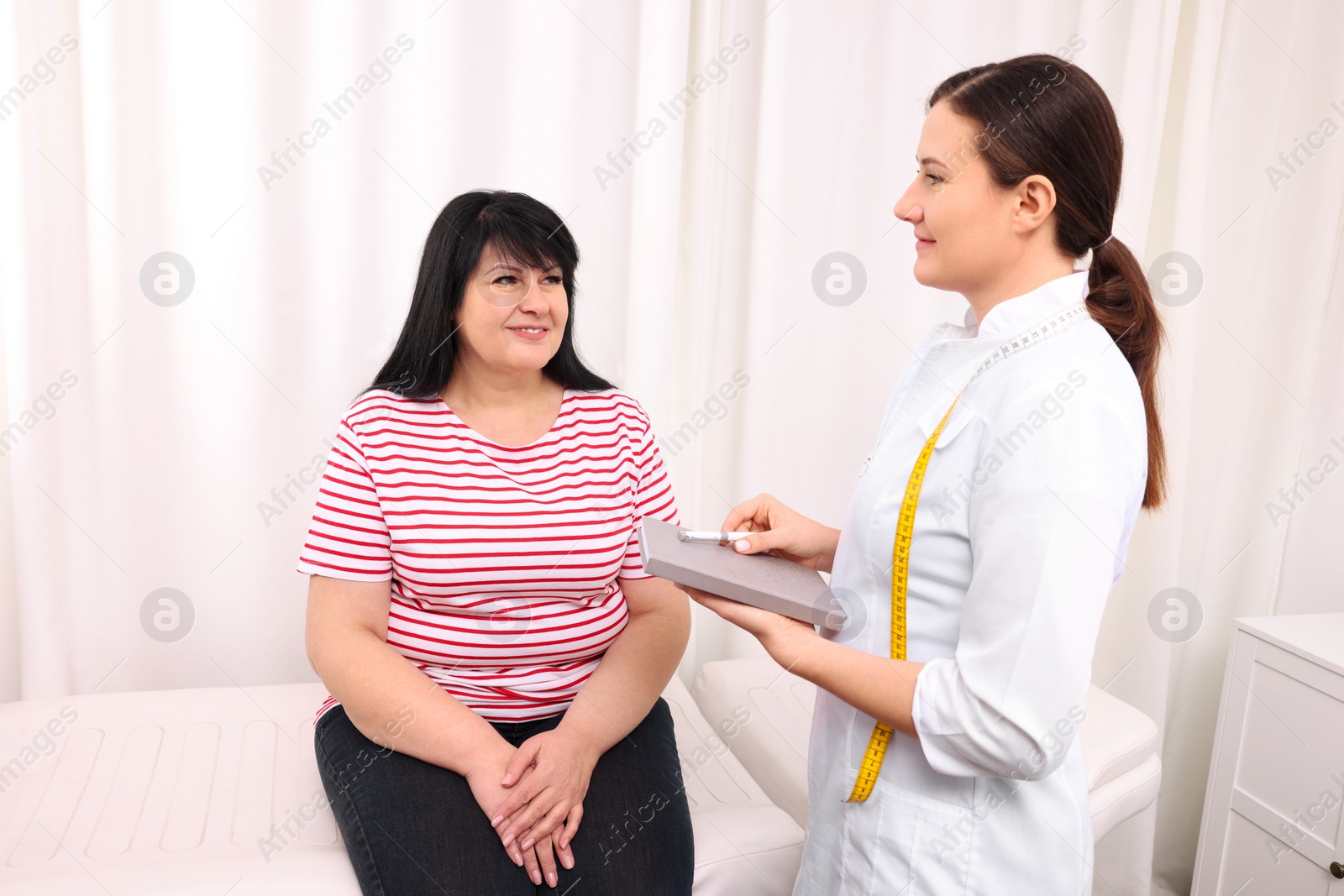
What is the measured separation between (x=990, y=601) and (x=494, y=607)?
75cm

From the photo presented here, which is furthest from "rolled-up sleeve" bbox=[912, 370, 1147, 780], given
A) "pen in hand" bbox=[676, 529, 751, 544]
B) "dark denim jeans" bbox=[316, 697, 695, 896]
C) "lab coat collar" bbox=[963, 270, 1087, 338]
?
"dark denim jeans" bbox=[316, 697, 695, 896]

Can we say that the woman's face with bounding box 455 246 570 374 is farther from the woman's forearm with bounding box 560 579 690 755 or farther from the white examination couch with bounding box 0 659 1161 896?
the white examination couch with bounding box 0 659 1161 896

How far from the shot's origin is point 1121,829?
2.17 metres

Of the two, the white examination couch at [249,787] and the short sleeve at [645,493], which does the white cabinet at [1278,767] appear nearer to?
the white examination couch at [249,787]

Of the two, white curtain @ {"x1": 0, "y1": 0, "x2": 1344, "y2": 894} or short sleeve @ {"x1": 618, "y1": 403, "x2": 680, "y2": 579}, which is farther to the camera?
white curtain @ {"x1": 0, "y1": 0, "x2": 1344, "y2": 894}

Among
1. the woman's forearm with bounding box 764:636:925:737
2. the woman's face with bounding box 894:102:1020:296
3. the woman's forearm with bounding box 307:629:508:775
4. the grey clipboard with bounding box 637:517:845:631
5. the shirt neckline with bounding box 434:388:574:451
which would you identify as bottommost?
the woman's forearm with bounding box 307:629:508:775

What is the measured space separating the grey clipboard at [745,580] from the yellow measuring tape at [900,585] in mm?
59

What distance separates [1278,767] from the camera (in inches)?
75.3

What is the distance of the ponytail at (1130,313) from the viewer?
3.29 feet

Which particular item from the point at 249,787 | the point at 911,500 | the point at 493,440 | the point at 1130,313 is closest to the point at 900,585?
the point at 911,500

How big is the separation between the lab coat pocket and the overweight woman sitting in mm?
364

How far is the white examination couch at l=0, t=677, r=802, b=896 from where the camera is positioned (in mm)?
1189

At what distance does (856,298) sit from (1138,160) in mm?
714

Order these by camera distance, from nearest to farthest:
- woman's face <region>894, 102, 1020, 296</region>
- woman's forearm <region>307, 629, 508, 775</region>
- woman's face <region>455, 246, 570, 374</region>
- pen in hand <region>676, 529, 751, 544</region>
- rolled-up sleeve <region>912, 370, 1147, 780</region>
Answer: rolled-up sleeve <region>912, 370, 1147, 780</region>
woman's face <region>894, 102, 1020, 296</region>
pen in hand <region>676, 529, 751, 544</region>
woman's forearm <region>307, 629, 508, 775</region>
woman's face <region>455, 246, 570, 374</region>
